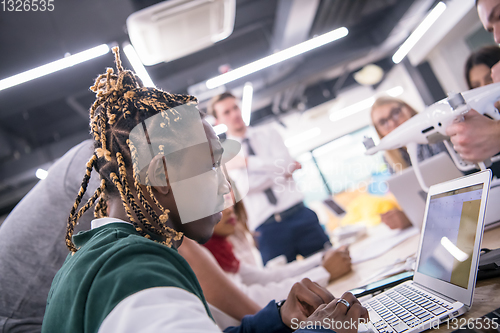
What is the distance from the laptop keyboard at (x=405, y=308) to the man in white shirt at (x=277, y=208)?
1.09 m

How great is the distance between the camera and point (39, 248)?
0.99 m

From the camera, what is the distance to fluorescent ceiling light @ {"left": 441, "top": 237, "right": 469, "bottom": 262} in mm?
585

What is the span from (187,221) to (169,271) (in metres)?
0.26

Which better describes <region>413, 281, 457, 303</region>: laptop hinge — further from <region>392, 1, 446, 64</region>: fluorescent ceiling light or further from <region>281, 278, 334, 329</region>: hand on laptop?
<region>392, 1, 446, 64</region>: fluorescent ceiling light

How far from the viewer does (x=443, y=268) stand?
652 millimetres

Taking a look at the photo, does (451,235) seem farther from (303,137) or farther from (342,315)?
(303,137)

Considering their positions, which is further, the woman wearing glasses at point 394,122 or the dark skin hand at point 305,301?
the woman wearing glasses at point 394,122

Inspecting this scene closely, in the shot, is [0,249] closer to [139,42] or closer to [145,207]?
[145,207]

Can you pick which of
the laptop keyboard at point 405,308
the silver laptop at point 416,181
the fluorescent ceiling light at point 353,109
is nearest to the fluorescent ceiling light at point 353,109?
the fluorescent ceiling light at point 353,109

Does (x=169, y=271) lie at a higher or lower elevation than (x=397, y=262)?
higher

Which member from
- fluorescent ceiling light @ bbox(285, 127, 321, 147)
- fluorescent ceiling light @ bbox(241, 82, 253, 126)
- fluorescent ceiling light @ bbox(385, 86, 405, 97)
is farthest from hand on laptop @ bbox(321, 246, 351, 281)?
fluorescent ceiling light @ bbox(285, 127, 321, 147)

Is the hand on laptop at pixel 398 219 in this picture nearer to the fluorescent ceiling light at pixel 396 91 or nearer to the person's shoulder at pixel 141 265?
the person's shoulder at pixel 141 265

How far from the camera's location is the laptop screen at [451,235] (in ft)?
1.91

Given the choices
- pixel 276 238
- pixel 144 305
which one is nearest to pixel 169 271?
pixel 144 305
